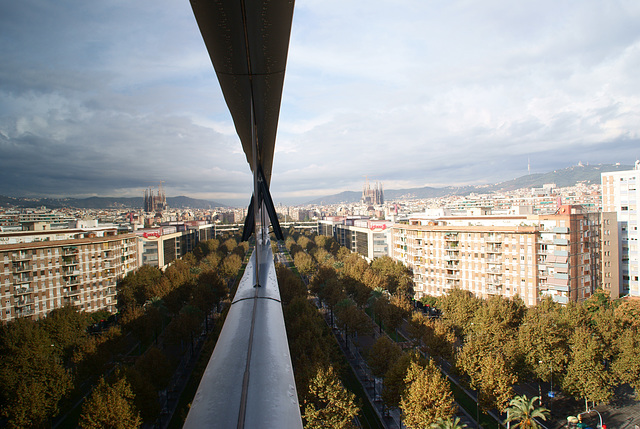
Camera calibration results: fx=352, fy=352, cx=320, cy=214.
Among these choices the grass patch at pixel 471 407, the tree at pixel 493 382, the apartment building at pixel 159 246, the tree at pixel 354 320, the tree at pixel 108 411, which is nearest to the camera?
the tree at pixel 108 411

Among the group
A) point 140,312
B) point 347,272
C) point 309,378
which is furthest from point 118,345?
point 347,272

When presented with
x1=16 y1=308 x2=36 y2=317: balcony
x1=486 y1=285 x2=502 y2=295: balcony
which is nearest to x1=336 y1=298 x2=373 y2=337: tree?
x1=486 y1=285 x2=502 y2=295: balcony

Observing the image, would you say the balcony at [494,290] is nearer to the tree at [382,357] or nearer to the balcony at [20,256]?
the tree at [382,357]

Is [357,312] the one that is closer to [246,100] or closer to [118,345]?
[118,345]

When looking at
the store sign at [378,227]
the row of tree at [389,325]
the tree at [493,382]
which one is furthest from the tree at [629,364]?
the store sign at [378,227]

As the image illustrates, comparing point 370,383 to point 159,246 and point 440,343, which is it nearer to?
point 440,343

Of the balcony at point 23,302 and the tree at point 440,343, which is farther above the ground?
the balcony at point 23,302
